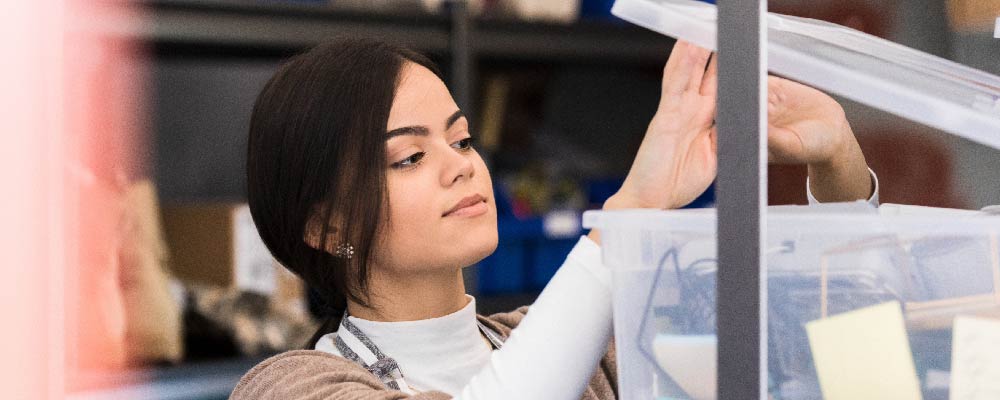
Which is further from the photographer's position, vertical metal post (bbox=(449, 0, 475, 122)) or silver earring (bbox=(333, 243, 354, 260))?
vertical metal post (bbox=(449, 0, 475, 122))

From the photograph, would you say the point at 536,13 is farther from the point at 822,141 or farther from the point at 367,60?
the point at 822,141

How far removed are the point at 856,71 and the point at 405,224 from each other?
1.61 ft

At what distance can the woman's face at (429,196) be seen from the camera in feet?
3.53

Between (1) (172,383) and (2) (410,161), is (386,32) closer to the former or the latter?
(1) (172,383)

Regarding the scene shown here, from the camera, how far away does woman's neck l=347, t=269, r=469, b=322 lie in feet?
3.84

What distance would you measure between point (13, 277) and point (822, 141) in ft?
4.86

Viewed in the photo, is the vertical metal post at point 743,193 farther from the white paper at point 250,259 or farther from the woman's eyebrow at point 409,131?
the white paper at point 250,259

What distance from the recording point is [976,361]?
71 centimetres

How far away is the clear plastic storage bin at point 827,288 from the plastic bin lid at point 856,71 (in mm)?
69

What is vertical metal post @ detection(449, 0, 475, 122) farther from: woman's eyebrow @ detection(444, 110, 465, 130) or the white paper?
woman's eyebrow @ detection(444, 110, 465, 130)

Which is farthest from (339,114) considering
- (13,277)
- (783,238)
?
(13,277)

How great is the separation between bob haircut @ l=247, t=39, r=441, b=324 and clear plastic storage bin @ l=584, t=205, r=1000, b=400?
1.27 ft

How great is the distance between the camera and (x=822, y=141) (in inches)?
37.5

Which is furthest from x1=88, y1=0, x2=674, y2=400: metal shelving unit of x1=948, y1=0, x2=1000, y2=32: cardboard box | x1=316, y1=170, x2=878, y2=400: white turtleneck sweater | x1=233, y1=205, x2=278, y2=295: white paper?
x1=316, y1=170, x2=878, y2=400: white turtleneck sweater
